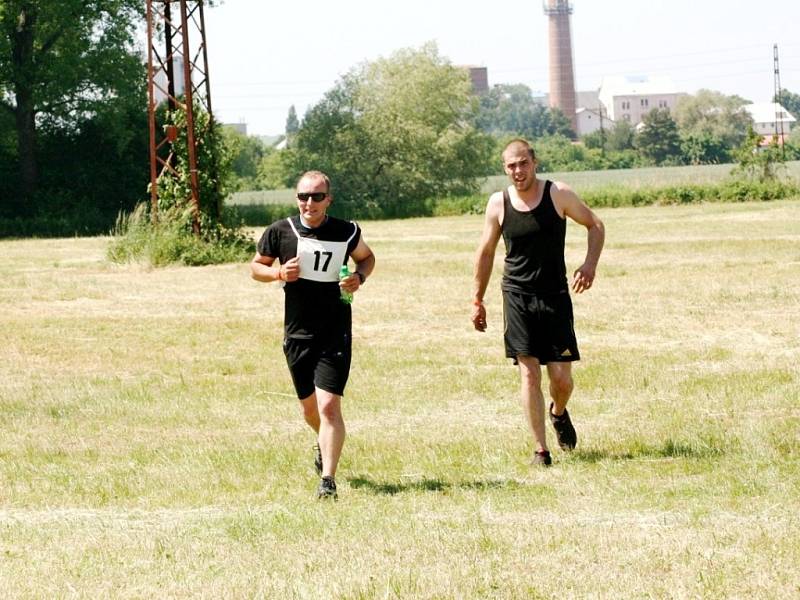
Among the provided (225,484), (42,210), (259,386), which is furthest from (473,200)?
(225,484)

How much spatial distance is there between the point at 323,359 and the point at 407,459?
4.42 feet

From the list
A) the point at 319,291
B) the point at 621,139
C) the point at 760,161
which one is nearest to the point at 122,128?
the point at 760,161

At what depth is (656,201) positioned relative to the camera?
5775 cm

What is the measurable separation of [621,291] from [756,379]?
9.47 meters

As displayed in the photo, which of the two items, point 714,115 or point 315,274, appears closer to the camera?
point 315,274

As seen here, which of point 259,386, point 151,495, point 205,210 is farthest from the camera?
point 205,210

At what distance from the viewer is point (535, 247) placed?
898 centimetres

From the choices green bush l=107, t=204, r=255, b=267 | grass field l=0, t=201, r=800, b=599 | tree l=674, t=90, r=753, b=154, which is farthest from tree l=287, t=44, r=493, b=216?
tree l=674, t=90, r=753, b=154

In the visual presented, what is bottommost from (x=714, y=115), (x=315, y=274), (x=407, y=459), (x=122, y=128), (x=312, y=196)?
(x=407, y=459)

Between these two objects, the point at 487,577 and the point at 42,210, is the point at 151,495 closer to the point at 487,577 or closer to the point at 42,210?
the point at 487,577

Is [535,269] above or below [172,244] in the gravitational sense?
above

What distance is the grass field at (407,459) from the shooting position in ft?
20.3

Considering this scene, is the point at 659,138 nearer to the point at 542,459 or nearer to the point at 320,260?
the point at 542,459

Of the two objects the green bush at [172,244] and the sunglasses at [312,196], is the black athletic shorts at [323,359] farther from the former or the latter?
the green bush at [172,244]
